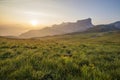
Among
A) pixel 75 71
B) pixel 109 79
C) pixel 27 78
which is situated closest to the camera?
pixel 109 79

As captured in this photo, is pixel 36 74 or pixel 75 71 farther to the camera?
pixel 75 71

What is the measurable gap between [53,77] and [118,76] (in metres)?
2.49

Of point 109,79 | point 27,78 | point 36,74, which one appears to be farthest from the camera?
point 36,74

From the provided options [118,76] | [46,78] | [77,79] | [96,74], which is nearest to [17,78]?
[46,78]

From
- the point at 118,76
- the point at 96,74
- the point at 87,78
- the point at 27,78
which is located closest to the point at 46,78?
the point at 27,78

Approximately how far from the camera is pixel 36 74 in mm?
5848

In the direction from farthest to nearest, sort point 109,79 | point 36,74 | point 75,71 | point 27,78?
point 75,71 < point 36,74 < point 27,78 < point 109,79

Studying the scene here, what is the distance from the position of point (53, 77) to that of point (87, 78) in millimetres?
1249

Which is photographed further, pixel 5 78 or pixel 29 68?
pixel 29 68

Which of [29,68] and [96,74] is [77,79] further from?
[29,68]

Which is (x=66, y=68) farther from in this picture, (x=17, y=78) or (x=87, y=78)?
(x=17, y=78)

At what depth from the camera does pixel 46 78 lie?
5570mm

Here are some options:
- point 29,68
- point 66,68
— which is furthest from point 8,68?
Result: point 66,68

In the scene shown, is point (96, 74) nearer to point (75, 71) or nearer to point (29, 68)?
point (75, 71)
